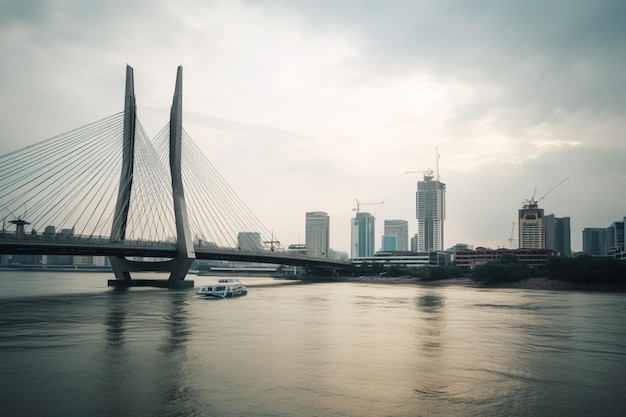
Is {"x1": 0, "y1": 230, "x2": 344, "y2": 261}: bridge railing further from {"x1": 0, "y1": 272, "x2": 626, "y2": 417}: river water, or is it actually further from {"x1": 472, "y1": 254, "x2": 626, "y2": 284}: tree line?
{"x1": 472, "y1": 254, "x2": 626, "y2": 284}: tree line

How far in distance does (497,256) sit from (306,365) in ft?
456

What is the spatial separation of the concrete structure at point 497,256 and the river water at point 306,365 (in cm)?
11193

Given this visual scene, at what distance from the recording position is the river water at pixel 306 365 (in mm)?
14273

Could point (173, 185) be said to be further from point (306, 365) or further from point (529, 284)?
point (529, 284)

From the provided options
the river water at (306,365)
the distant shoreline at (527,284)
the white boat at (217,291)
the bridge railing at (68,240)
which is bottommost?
the distant shoreline at (527,284)

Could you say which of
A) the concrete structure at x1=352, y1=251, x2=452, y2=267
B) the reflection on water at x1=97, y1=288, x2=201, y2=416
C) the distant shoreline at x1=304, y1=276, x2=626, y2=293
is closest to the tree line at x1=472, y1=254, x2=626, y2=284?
the distant shoreline at x1=304, y1=276, x2=626, y2=293

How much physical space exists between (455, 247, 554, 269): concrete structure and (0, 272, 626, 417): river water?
11193 cm

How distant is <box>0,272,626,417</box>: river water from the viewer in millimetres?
14273

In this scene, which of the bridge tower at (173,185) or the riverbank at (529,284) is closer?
the bridge tower at (173,185)

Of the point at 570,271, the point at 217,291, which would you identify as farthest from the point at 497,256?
the point at 217,291

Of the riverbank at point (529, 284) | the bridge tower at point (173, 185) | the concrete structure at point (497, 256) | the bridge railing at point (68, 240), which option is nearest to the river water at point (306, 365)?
the bridge railing at point (68, 240)

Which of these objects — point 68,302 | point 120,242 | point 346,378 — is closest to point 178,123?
point 120,242

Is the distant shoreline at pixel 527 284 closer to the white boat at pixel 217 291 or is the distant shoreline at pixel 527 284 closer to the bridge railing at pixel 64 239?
the white boat at pixel 217 291

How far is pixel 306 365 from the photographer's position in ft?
64.0
